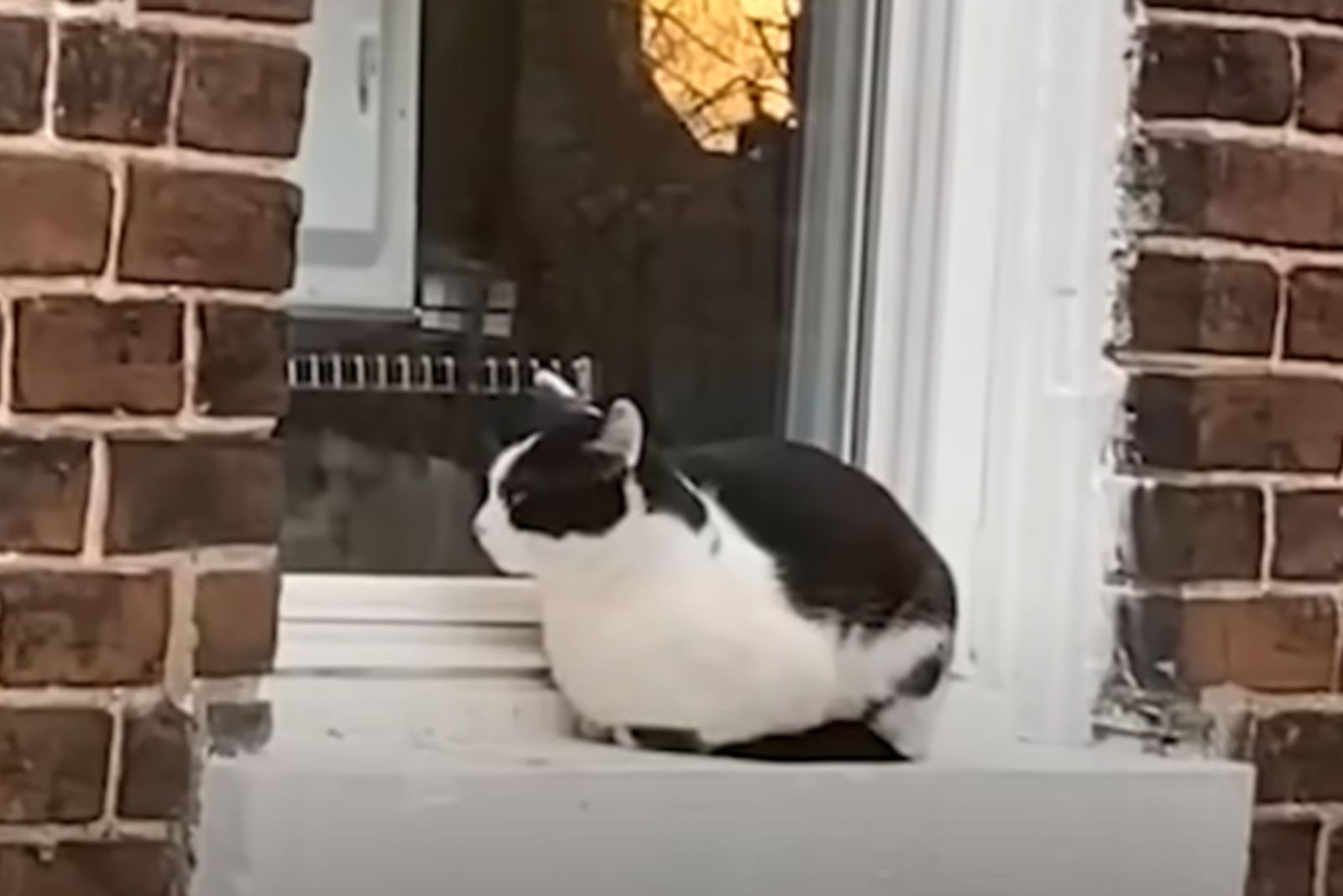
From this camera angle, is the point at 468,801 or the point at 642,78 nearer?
the point at 468,801

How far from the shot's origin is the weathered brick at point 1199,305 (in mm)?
1595

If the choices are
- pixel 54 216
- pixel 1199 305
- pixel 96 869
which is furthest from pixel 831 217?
pixel 96 869

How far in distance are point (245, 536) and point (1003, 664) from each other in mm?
563

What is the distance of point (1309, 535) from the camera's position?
1623 millimetres

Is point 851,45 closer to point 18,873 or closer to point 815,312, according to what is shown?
point 815,312

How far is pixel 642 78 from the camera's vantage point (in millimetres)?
1723

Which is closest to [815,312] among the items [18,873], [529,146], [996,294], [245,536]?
[996,294]

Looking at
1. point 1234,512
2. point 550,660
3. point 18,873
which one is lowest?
point 18,873

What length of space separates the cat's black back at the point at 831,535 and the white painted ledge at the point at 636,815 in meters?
0.11

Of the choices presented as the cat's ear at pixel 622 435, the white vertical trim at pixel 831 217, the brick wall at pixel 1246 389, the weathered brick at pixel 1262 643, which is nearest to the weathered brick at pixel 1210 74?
the brick wall at pixel 1246 389

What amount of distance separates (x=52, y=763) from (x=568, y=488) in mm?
347

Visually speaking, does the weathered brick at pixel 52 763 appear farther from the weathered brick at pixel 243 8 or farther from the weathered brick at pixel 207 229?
the weathered brick at pixel 243 8

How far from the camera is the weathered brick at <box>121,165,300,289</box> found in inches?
54.4

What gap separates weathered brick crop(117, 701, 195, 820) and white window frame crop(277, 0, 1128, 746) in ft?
0.48
